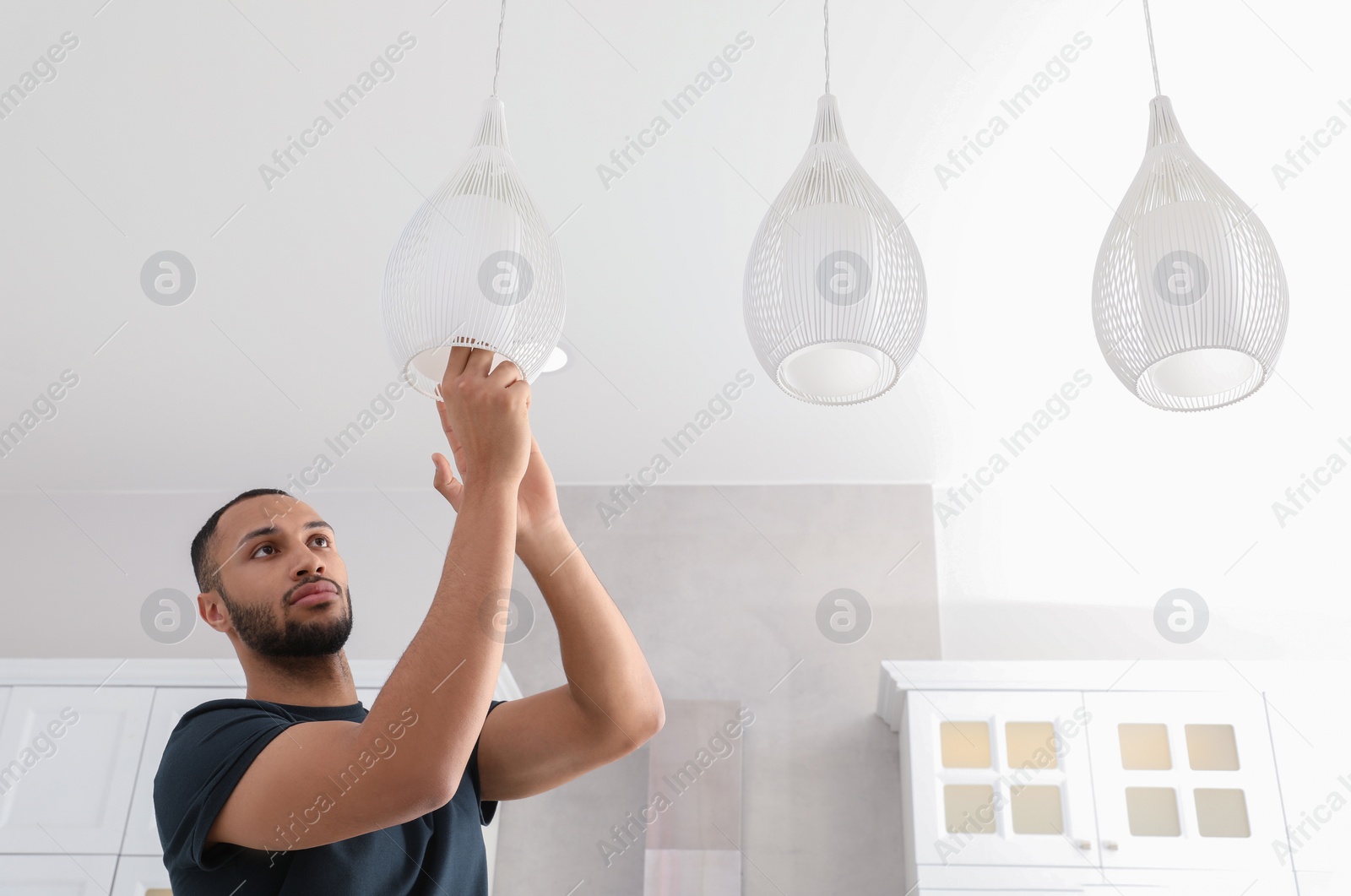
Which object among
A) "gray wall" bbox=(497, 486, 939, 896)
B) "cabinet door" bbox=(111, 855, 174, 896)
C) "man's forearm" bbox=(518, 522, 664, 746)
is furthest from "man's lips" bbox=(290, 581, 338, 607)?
"gray wall" bbox=(497, 486, 939, 896)

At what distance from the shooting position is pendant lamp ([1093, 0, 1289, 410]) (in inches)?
36.0

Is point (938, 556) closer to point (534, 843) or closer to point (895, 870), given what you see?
point (895, 870)

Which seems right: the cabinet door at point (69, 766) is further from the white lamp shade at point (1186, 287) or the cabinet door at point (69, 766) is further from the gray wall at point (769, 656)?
the white lamp shade at point (1186, 287)

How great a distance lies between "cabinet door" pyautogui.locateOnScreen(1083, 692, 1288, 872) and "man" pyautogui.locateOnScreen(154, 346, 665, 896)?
162 cm

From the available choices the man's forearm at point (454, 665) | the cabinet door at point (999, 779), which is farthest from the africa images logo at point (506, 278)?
the cabinet door at point (999, 779)

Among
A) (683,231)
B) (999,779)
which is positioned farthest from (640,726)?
(999,779)

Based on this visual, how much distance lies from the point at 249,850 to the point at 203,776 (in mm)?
80

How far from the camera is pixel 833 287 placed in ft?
3.05

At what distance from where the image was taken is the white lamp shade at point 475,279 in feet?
2.83

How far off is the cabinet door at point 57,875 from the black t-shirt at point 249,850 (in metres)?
1.66

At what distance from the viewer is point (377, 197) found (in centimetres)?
204

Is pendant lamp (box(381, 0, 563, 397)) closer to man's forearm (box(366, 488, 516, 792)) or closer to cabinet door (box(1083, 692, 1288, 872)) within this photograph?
man's forearm (box(366, 488, 516, 792))

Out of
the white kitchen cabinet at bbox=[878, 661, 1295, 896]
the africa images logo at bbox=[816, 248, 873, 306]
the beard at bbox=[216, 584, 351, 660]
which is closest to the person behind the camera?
the africa images logo at bbox=[816, 248, 873, 306]

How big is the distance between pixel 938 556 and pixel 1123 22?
5.50 ft
